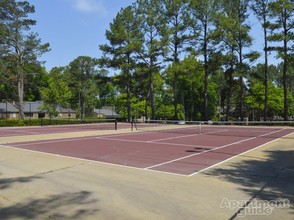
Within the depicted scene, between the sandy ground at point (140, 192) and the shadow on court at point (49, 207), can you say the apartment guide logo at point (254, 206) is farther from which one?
the shadow on court at point (49, 207)

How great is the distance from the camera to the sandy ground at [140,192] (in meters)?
5.54

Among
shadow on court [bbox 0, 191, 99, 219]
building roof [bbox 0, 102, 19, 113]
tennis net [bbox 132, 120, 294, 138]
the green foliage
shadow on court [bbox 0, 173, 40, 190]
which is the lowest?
shadow on court [bbox 0, 191, 99, 219]

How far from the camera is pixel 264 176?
8.70 m

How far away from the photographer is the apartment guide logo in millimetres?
5521

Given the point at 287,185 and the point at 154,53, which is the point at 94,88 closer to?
the point at 154,53

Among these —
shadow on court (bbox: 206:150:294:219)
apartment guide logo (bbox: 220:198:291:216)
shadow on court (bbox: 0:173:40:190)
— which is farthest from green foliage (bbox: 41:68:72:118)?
apartment guide logo (bbox: 220:198:291:216)

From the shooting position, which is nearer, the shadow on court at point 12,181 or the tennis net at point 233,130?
the shadow on court at point 12,181

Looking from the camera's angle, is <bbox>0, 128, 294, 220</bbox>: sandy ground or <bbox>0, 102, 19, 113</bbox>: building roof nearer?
<bbox>0, 128, 294, 220</bbox>: sandy ground

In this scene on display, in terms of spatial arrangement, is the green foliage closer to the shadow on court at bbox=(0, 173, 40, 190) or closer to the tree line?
the tree line

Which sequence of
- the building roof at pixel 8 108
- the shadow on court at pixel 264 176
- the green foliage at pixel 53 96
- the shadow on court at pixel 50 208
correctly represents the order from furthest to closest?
the building roof at pixel 8 108 → the green foliage at pixel 53 96 → the shadow on court at pixel 264 176 → the shadow on court at pixel 50 208

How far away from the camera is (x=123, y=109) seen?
75812 millimetres

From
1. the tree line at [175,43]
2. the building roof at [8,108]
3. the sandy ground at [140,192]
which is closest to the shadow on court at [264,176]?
the sandy ground at [140,192]

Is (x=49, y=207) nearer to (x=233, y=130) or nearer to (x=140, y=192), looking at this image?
(x=140, y=192)

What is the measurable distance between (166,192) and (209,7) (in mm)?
45517
